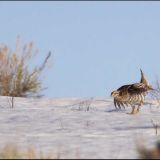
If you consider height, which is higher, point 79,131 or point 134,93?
point 134,93

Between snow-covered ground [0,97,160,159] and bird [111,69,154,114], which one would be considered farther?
bird [111,69,154,114]

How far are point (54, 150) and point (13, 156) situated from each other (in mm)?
708

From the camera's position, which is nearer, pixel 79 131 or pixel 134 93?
pixel 79 131

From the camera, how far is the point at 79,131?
6289 mm

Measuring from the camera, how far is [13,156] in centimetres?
427

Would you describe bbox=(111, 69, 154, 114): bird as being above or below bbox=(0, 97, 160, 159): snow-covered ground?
above

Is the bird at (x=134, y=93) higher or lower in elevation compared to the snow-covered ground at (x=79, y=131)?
higher

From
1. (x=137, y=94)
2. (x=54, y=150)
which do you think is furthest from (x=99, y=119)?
(x=54, y=150)

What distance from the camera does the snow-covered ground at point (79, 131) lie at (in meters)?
4.92

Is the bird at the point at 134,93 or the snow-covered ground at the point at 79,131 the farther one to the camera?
the bird at the point at 134,93

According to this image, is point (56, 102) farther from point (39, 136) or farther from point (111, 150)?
point (111, 150)

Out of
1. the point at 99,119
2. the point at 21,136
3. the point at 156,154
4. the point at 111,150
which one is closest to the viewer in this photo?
the point at 156,154

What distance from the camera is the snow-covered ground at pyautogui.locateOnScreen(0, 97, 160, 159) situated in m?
4.92

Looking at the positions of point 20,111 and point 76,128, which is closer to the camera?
point 76,128
